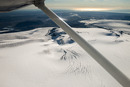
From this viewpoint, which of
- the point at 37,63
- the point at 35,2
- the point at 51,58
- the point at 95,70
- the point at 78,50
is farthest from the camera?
the point at 78,50

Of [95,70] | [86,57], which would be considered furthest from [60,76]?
[86,57]

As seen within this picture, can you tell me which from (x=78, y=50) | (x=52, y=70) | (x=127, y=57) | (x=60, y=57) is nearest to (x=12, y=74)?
(x=52, y=70)

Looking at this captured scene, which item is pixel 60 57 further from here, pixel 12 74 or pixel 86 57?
pixel 12 74

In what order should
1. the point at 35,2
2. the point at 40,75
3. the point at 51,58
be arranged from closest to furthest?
the point at 35,2 → the point at 40,75 → the point at 51,58

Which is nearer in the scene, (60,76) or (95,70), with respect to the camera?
(60,76)

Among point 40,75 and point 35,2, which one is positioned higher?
point 35,2

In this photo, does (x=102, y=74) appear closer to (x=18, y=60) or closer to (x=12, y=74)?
(x=12, y=74)

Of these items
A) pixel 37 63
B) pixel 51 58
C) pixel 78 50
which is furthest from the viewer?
pixel 78 50

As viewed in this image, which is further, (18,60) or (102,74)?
(18,60)

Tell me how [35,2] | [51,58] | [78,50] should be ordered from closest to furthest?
[35,2] < [51,58] < [78,50]
